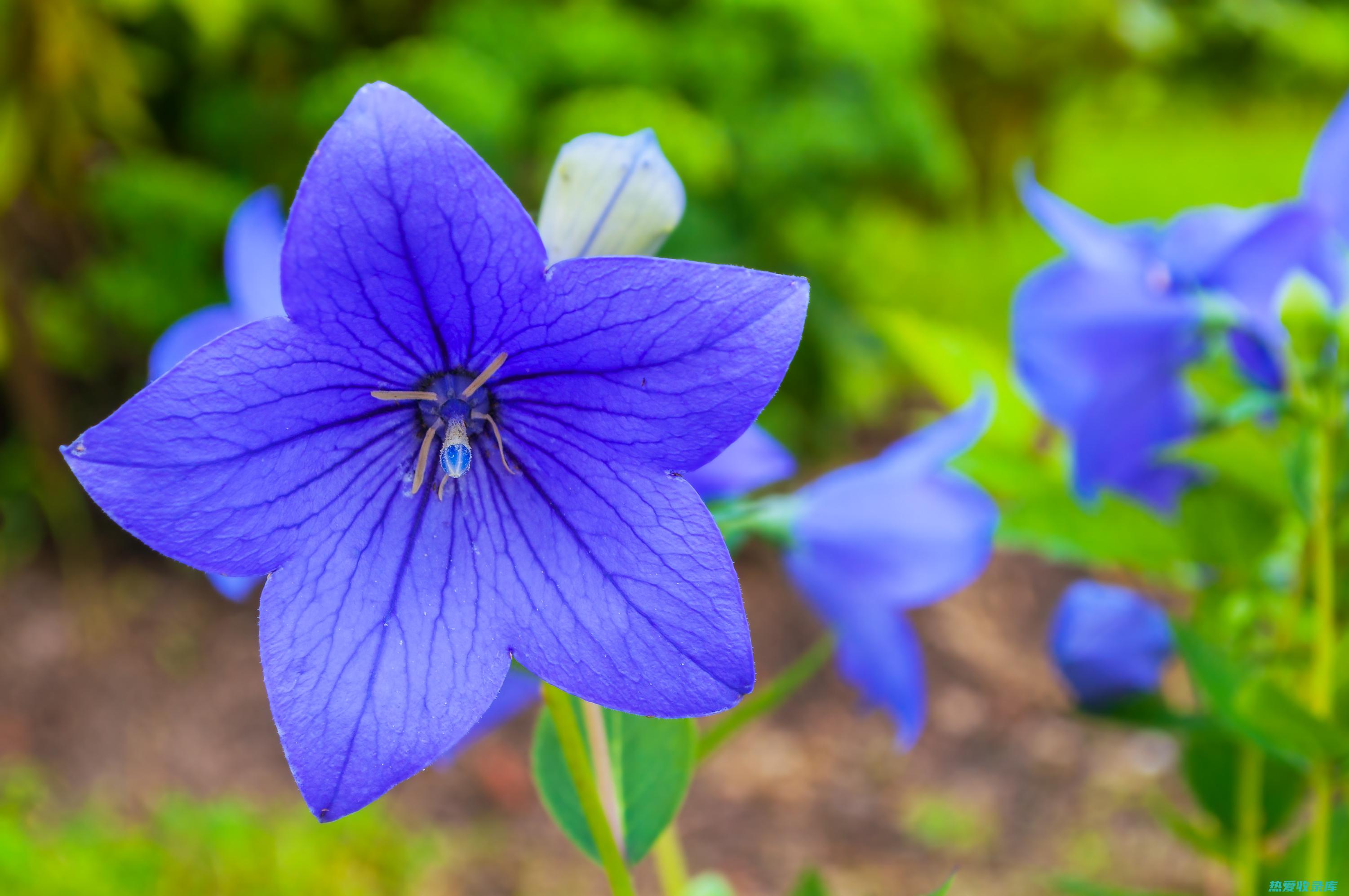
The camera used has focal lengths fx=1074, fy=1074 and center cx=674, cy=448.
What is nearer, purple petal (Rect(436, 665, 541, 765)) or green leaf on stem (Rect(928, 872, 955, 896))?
green leaf on stem (Rect(928, 872, 955, 896))

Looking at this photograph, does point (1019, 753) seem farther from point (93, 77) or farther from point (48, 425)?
point (93, 77)

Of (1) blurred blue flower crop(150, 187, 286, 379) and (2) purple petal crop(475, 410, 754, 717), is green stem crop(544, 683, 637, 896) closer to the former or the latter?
(2) purple petal crop(475, 410, 754, 717)

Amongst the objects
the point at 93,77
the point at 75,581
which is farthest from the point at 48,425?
the point at 93,77

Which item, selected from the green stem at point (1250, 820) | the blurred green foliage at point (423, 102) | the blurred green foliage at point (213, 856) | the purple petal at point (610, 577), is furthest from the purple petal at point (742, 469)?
the blurred green foliage at point (423, 102)

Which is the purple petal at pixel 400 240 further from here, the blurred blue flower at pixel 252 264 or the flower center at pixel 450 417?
the blurred blue flower at pixel 252 264

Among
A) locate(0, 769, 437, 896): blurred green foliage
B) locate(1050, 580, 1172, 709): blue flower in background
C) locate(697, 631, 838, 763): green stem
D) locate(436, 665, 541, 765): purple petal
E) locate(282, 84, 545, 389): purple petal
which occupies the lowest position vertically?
locate(0, 769, 437, 896): blurred green foliage

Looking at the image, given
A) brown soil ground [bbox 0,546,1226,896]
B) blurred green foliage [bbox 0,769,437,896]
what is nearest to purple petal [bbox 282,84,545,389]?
blurred green foliage [bbox 0,769,437,896]
